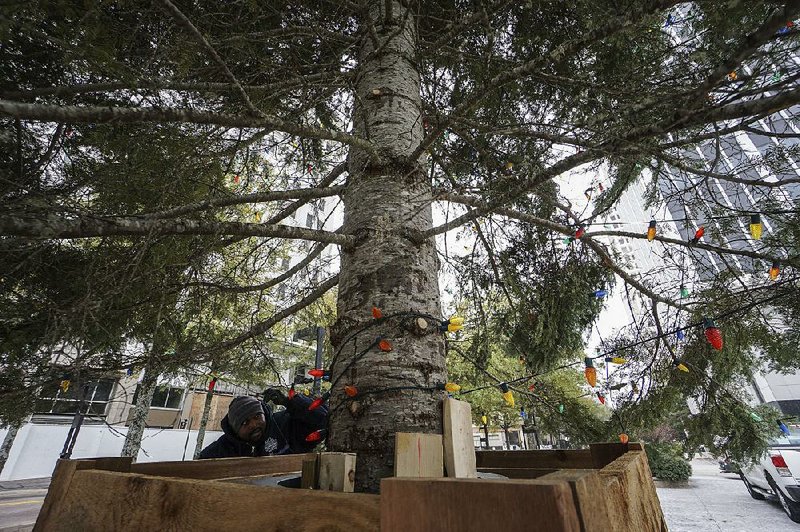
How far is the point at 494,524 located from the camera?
0.54m

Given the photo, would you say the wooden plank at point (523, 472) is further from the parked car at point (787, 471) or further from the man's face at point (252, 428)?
the parked car at point (787, 471)

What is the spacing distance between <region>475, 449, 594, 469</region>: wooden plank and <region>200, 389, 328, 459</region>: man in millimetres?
1787

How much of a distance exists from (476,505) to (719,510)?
39.5 feet

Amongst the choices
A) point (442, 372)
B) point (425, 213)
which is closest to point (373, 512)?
point (442, 372)

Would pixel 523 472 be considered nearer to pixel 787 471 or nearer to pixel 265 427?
pixel 265 427

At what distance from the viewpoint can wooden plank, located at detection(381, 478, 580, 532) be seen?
51cm

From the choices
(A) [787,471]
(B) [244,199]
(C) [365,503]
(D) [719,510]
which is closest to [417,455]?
(C) [365,503]

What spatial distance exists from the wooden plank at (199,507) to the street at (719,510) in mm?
9370

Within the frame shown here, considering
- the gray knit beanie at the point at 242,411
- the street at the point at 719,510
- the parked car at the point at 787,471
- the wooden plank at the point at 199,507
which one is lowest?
the street at the point at 719,510

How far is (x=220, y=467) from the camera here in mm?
1638

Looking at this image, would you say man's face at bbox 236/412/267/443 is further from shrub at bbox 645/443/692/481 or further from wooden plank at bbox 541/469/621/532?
shrub at bbox 645/443/692/481

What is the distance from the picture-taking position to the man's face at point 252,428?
3.25 meters

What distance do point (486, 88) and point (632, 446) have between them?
4.58 ft

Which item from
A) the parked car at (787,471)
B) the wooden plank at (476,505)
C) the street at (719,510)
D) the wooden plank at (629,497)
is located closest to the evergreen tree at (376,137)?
the wooden plank at (629,497)
